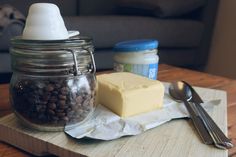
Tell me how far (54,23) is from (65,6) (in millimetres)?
1559

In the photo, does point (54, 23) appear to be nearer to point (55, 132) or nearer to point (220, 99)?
point (55, 132)

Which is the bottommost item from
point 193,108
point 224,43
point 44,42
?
point 224,43

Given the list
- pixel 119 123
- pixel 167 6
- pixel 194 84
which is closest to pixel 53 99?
pixel 119 123

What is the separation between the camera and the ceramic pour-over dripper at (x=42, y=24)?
42cm

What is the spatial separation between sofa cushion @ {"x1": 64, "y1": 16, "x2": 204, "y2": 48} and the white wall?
18 cm

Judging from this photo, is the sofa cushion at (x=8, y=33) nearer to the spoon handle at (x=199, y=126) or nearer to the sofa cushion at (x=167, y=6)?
the sofa cushion at (x=167, y=6)

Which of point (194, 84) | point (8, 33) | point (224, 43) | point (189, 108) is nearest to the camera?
point (189, 108)

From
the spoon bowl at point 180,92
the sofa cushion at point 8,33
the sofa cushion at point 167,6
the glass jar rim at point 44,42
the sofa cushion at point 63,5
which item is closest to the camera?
the glass jar rim at point 44,42

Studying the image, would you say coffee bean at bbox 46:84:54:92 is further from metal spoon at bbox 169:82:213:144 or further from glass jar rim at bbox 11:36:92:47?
metal spoon at bbox 169:82:213:144

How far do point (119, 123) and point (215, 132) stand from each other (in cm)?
13

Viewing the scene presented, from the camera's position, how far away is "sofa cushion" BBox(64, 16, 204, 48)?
1511mm

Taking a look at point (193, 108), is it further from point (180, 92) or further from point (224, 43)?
point (224, 43)

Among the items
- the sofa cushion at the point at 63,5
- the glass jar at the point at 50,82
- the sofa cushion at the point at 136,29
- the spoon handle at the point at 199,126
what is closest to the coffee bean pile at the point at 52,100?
the glass jar at the point at 50,82

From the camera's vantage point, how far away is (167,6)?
5.46ft
